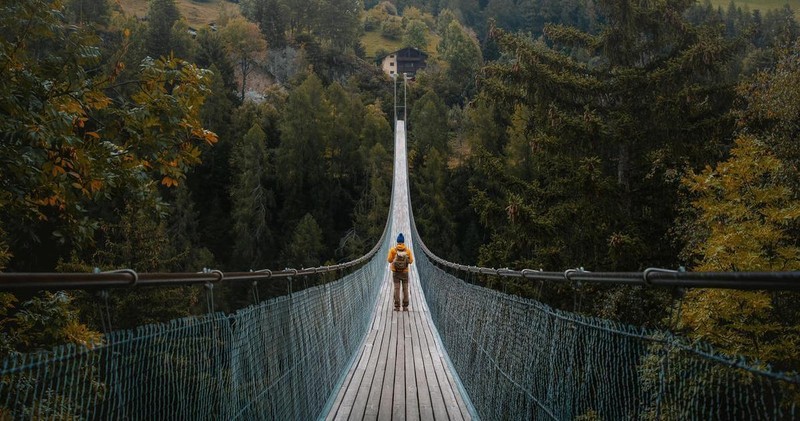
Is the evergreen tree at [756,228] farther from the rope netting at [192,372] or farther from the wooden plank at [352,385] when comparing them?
the rope netting at [192,372]

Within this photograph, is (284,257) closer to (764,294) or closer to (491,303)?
(764,294)

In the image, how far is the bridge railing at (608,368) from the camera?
3.45 feet

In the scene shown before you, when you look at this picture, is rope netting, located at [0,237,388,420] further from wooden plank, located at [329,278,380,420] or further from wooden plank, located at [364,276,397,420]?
wooden plank, located at [364,276,397,420]

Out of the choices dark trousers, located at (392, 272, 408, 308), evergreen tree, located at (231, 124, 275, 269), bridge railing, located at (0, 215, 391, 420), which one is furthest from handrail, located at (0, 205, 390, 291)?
evergreen tree, located at (231, 124, 275, 269)

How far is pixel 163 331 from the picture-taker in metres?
1.47

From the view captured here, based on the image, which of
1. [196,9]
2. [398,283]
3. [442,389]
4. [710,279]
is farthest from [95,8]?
[710,279]

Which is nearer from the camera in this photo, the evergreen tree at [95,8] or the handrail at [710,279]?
the handrail at [710,279]

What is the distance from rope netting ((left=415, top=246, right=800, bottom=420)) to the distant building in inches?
2646

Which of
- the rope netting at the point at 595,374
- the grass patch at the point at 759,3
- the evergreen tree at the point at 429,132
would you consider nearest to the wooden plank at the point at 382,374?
the rope netting at the point at 595,374

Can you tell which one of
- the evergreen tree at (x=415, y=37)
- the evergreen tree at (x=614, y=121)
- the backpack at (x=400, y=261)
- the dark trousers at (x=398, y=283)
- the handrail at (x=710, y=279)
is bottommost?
the dark trousers at (x=398, y=283)

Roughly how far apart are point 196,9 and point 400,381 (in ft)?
268

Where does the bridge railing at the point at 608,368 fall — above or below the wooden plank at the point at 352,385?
above

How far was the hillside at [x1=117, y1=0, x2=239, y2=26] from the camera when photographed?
6600 cm

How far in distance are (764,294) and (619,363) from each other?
7147 millimetres
